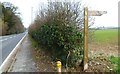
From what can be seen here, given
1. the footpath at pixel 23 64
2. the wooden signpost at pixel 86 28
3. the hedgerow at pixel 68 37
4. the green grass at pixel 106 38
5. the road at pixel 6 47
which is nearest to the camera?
the wooden signpost at pixel 86 28

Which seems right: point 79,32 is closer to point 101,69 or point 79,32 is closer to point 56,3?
point 101,69

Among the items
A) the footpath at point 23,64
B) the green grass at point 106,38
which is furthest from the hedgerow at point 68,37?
the footpath at point 23,64

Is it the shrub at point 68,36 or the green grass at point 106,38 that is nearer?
the shrub at point 68,36

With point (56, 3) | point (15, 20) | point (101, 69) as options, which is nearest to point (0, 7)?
point (15, 20)

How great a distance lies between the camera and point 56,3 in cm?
1281

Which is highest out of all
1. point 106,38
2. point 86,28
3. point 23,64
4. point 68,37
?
point 86,28

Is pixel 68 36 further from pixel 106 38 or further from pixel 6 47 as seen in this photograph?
Result: pixel 106 38

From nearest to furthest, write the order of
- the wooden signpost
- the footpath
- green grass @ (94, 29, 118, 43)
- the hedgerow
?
the wooden signpost < the hedgerow < the footpath < green grass @ (94, 29, 118, 43)

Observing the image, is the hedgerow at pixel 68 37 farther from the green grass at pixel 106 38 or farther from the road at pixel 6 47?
the road at pixel 6 47

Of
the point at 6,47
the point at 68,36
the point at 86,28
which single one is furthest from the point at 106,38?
the point at 86,28

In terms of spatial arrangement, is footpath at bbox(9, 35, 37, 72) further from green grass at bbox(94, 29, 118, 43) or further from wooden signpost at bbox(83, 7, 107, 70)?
green grass at bbox(94, 29, 118, 43)

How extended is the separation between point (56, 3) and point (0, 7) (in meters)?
65.5

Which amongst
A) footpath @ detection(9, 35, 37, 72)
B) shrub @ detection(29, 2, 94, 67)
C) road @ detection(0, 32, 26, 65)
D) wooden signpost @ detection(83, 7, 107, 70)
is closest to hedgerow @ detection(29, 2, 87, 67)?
shrub @ detection(29, 2, 94, 67)

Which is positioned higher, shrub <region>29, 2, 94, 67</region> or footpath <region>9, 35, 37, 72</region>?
shrub <region>29, 2, 94, 67</region>
